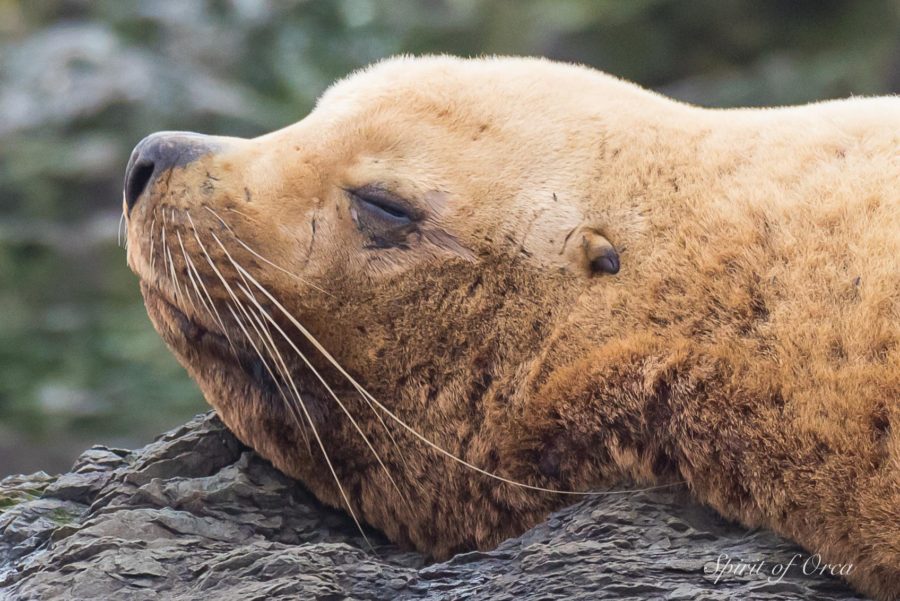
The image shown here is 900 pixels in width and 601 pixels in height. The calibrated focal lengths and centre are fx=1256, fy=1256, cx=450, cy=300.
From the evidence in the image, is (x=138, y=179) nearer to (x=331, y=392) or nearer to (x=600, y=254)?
(x=331, y=392)

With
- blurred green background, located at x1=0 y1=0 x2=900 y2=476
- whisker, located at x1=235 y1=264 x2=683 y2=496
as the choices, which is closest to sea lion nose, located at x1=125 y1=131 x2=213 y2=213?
whisker, located at x1=235 y1=264 x2=683 y2=496

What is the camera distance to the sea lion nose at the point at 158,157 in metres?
4.26

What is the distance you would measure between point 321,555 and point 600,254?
126 cm

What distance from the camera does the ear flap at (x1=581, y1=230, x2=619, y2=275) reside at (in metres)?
3.93

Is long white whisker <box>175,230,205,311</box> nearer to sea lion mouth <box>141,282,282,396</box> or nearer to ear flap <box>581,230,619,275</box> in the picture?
sea lion mouth <box>141,282,282,396</box>

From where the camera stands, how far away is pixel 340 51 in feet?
50.8

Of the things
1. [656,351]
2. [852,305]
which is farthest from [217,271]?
[852,305]

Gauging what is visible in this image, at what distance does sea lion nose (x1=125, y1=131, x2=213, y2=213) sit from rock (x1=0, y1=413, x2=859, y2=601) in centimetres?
98

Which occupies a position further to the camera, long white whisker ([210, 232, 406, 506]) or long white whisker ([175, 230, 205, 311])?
long white whisker ([175, 230, 205, 311])

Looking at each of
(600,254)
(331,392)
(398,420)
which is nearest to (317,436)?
(331,392)

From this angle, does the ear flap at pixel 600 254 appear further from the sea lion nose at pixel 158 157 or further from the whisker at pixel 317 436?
the sea lion nose at pixel 158 157

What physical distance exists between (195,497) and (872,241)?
7.30ft

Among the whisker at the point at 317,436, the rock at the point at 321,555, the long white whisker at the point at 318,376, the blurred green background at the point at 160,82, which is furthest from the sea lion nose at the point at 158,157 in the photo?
the blurred green background at the point at 160,82

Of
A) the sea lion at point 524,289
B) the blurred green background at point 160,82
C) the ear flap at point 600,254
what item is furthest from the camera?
the blurred green background at point 160,82
